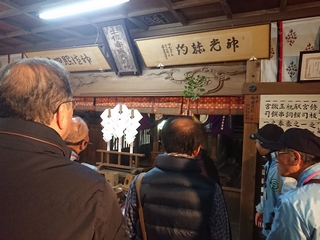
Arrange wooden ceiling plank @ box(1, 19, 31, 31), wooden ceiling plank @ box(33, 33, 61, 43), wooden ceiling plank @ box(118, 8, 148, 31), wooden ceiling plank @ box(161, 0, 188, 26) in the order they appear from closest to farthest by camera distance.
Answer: wooden ceiling plank @ box(161, 0, 188, 26), wooden ceiling plank @ box(118, 8, 148, 31), wooden ceiling plank @ box(1, 19, 31, 31), wooden ceiling plank @ box(33, 33, 61, 43)

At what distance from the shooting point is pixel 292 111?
3.82 metres

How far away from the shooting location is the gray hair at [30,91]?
942 mm

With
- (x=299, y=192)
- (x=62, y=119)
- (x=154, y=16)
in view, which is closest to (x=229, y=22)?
(x=154, y=16)

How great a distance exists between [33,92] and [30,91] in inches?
0.5

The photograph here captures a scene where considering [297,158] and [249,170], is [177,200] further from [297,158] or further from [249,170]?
[249,170]

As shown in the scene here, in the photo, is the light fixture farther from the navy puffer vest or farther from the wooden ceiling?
the navy puffer vest

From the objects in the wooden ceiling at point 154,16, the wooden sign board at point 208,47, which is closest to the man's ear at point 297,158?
the wooden sign board at point 208,47

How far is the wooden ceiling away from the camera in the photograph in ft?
12.8

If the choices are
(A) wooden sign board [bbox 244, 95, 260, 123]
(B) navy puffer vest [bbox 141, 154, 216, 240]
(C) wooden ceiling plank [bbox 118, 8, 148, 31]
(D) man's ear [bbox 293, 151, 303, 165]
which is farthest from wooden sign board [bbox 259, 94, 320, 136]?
(C) wooden ceiling plank [bbox 118, 8, 148, 31]

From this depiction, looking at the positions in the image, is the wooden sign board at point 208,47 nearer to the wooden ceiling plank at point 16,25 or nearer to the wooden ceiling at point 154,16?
the wooden ceiling at point 154,16

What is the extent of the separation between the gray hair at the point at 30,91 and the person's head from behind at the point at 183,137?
43.3 inches

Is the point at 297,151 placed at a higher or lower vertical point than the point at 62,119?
lower

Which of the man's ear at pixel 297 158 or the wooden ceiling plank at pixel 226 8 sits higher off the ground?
the wooden ceiling plank at pixel 226 8

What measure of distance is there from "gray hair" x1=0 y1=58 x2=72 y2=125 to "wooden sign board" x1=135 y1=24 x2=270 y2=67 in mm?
3700
